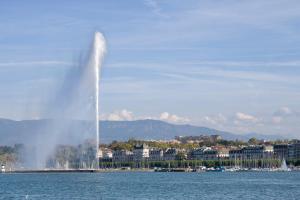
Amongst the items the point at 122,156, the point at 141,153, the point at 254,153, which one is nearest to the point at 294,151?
the point at 254,153

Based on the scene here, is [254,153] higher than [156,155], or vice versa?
[254,153]

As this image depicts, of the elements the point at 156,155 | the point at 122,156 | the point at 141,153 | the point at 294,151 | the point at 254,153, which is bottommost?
the point at 122,156

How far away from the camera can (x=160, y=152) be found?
174m

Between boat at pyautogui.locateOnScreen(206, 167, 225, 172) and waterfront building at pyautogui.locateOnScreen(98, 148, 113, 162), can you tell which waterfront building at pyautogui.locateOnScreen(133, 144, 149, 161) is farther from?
boat at pyautogui.locateOnScreen(206, 167, 225, 172)

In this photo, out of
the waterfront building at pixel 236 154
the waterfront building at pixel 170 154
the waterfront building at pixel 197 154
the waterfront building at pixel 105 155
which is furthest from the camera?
the waterfront building at pixel 105 155

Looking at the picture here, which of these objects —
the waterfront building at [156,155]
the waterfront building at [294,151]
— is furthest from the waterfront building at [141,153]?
the waterfront building at [294,151]

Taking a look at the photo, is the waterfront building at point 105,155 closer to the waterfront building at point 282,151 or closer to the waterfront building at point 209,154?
the waterfront building at point 209,154

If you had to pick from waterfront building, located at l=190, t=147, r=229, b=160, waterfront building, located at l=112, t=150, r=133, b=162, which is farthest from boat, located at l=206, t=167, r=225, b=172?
waterfront building, located at l=112, t=150, r=133, b=162

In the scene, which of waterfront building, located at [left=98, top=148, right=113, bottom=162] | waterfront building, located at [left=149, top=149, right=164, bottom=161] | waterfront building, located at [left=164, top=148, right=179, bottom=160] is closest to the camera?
waterfront building, located at [left=164, top=148, right=179, bottom=160]

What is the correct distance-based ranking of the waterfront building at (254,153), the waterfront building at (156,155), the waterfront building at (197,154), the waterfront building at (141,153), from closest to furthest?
the waterfront building at (254,153)
the waterfront building at (197,154)
the waterfront building at (156,155)
the waterfront building at (141,153)

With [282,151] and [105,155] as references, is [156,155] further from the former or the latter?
[282,151]

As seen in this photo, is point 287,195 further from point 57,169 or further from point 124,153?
point 124,153

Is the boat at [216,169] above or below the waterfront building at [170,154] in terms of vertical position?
below

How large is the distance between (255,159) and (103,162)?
37785 mm
